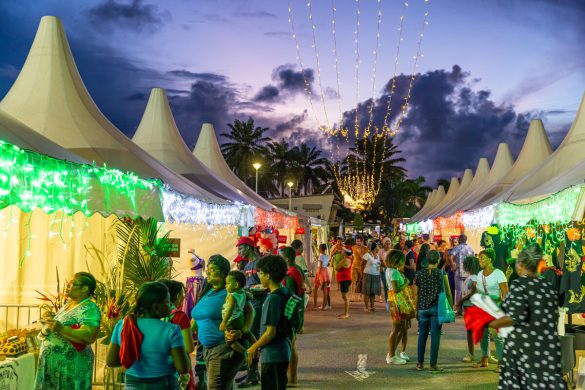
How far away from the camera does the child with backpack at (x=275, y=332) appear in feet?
16.2

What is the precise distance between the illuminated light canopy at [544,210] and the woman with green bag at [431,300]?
180cm

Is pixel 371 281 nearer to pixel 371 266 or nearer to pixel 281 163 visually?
pixel 371 266

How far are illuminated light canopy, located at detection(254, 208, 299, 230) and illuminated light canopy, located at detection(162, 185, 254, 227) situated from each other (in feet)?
6.64

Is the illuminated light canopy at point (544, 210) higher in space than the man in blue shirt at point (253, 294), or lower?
higher

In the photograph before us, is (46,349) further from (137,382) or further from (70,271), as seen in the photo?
(70,271)

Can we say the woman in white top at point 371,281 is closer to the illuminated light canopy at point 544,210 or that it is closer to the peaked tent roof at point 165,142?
the peaked tent roof at point 165,142

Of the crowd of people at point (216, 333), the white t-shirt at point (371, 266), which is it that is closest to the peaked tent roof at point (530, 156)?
the white t-shirt at point (371, 266)

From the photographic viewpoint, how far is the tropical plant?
24.8 feet

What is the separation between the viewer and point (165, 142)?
1620 centimetres

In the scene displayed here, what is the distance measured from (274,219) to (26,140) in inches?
514

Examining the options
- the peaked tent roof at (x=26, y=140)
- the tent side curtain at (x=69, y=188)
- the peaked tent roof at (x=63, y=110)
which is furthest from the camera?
the peaked tent roof at (x=63, y=110)

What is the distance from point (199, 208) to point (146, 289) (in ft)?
23.4

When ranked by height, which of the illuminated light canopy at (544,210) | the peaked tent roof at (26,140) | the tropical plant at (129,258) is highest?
the peaked tent roof at (26,140)

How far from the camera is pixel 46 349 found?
4.62m
